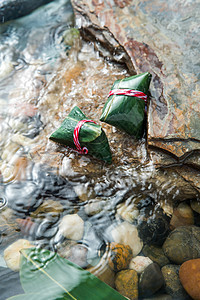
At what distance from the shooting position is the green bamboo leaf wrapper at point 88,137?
2535 millimetres

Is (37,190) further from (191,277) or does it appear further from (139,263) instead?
(191,277)

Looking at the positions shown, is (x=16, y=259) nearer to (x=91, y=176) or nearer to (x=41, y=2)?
(x=91, y=176)

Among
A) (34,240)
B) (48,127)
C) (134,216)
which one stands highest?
(48,127)

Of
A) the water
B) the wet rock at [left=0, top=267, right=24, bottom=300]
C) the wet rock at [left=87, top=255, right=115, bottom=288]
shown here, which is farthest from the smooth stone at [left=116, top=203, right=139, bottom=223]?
the wet rock at [left=0, top=267, right=24, bottom=300]

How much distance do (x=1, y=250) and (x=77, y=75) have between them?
2.54m

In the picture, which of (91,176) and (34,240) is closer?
(34,240)

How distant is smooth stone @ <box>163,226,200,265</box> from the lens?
2186mm

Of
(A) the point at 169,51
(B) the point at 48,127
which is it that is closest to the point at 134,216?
(B) the point at 48,127

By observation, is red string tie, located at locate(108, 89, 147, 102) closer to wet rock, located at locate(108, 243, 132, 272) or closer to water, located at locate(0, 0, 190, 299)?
water, located at locate(0, 0, 190, 299)

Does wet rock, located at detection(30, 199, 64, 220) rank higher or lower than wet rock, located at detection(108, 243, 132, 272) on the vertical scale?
higher

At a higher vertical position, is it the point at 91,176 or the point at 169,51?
the point at 169,51

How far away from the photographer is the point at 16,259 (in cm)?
217

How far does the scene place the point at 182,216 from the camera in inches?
97.3

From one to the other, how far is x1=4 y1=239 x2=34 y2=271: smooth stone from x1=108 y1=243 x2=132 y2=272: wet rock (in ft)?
2.43
